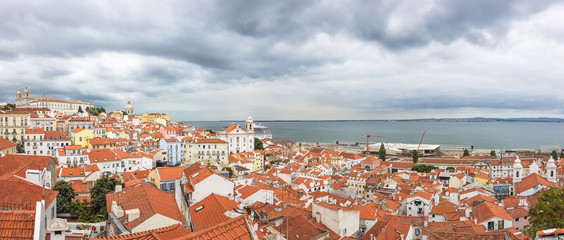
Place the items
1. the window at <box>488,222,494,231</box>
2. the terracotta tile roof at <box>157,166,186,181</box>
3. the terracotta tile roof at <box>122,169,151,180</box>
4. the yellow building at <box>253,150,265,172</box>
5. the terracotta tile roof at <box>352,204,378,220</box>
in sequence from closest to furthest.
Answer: the terracotta tile roof at <box>157,166,186,181</box> → the window at <box>488,222,494,231</box> → the terracotta tile roof at <box>352,204,378,220</box> → the terracotta tile roof at <box>122,169,151,180</box> → the yellow building at <box>253,150,265,172</box>

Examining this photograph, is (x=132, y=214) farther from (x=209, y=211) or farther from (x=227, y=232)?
(x=227, y=232)

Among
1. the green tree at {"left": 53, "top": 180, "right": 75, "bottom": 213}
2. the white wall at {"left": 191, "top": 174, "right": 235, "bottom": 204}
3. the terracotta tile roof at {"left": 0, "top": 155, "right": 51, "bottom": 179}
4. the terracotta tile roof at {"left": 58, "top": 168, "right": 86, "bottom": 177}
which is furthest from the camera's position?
the terracotta tile roof at {"left": 58, "top": 168, "right": 86, "bottom": 177}

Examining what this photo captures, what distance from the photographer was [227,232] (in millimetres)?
4809

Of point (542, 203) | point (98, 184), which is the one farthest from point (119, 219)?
point (542, 203)

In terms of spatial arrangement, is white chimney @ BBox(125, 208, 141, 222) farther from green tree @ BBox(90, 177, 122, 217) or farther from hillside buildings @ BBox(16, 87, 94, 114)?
hillside buildings @ BBox(16, 87, 94, 114)

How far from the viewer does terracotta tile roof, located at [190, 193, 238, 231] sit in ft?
41.2

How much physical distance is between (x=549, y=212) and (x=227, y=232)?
12336mm

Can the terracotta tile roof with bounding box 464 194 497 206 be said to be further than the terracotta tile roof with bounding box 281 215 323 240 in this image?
Yes

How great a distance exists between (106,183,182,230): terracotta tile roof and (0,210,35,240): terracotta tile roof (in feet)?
20.1

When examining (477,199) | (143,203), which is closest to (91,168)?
(143,203)

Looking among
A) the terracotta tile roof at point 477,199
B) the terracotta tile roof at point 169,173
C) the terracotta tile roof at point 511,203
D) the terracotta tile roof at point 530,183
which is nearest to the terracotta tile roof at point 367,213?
the terracotta tile roof at point 477,199

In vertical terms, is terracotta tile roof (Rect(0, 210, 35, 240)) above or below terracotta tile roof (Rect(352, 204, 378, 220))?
above

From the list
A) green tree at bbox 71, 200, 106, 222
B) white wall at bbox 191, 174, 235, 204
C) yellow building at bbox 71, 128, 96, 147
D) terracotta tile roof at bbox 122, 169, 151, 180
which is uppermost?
yellow building at bbox 71, 128, 96, 147

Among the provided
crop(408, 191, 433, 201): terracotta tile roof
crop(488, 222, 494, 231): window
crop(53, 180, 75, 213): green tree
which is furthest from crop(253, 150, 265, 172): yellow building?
crop(488, 222, 494, 231): window
